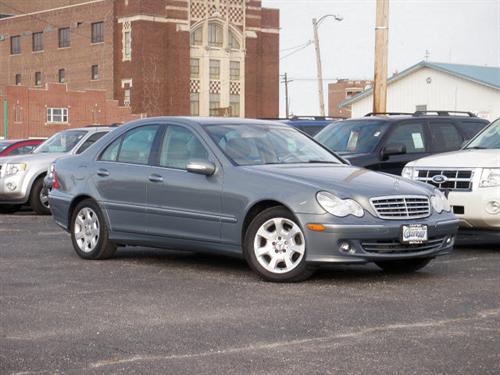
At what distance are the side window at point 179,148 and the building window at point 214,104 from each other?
69053 millimetres

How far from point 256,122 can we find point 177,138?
0.87 m

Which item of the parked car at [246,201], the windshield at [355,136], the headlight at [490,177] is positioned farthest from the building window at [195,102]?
the parked car at [246,201]

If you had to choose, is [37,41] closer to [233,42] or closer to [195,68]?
[195,68]

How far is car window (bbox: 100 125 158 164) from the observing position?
1091 cm

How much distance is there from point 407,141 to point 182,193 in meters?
6.15

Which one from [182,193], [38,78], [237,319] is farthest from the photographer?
[38,78]

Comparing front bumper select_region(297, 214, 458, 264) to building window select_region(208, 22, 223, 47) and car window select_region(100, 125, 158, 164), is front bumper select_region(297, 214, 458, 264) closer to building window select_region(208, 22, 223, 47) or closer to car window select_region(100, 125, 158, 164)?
car window select_region(100, 125, 158, 164)

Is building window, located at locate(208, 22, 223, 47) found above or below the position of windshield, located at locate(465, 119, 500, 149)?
above

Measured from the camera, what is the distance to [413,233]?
31.2 feet

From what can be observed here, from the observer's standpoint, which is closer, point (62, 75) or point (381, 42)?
point (381, 42)

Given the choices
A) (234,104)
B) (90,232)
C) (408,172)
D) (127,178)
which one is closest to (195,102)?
(234,104)

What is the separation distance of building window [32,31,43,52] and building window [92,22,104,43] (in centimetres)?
790

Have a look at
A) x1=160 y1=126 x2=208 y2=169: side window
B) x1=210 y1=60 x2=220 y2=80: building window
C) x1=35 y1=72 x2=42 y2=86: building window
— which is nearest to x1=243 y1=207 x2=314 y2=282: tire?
x1=160 y1=126 x2=208 y2=169: side window

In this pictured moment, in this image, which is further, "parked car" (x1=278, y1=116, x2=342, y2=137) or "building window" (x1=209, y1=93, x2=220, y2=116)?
"building window" (x1=209, y1=93, x2=220, y2=116)
